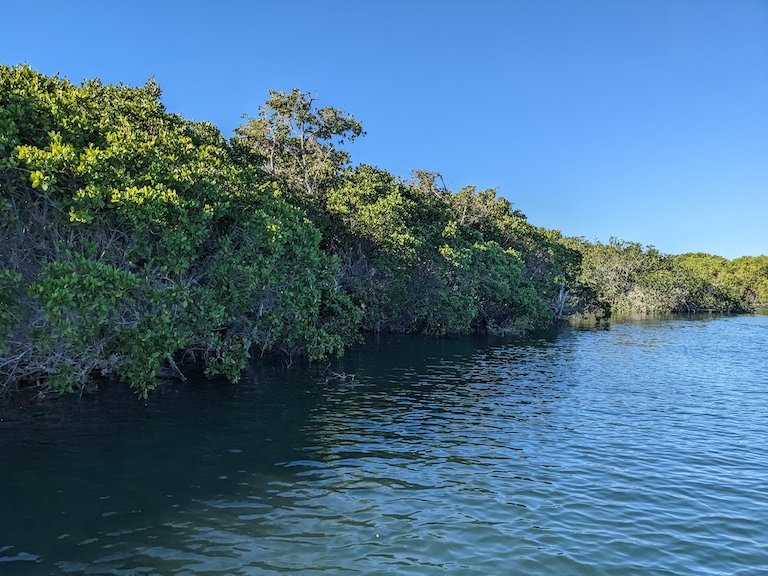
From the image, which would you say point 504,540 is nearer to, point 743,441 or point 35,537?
point 35,537

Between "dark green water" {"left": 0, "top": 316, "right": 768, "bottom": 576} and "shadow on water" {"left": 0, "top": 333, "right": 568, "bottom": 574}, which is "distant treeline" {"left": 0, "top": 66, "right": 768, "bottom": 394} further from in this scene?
"dark green water" {"left": 0, "top": 316, "right": 768, "bottom": 576}

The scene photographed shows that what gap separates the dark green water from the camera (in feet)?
29.8

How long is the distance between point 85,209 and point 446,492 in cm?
1225

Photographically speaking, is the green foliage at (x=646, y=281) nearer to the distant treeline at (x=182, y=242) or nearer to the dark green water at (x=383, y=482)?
the distant treeline at (x=182, y=242)

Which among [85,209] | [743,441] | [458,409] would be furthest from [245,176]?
[743,441]

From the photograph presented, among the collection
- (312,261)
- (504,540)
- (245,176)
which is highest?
(245,176)

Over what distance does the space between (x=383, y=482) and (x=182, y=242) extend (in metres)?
10.1

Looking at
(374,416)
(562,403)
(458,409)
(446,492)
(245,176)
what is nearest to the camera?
(446,492)

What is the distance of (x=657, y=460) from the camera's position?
1475 cm

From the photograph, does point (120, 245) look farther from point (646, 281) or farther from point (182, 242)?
point (646, 281)

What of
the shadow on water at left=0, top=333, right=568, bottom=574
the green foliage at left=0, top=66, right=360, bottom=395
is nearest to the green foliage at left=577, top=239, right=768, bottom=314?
the shadow on water at left=0, top=333, right=568, bottom=574

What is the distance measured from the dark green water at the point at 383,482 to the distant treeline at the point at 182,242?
9.17 feet

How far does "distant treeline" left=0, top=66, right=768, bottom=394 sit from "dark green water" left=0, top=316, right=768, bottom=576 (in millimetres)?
2796

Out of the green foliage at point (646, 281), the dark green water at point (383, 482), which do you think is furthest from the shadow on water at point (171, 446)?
the green foliage at point (646, 281)
